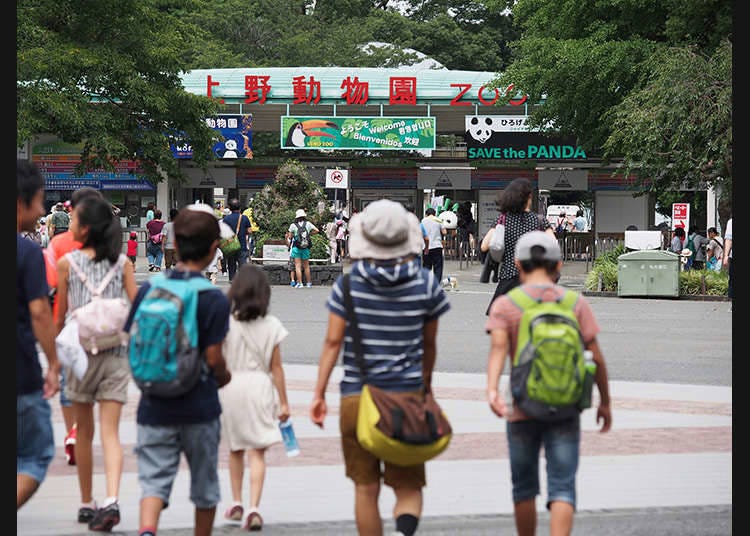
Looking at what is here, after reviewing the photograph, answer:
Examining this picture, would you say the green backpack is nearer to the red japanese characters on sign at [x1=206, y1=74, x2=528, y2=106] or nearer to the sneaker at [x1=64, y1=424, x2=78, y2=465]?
the sneaker at [x1=64, y1=424, x2=78, y2=465]

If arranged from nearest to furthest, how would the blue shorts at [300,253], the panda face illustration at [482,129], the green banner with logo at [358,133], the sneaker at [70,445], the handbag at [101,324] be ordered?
the handbag at [101,324], the sneaker at [70,445], the blue shorts at [300,253], the green banner with logo at [358,133], the panda face illustration at [482,129]

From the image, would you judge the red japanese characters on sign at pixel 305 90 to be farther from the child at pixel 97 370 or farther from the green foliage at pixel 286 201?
Answer: the child at pixel 97 370

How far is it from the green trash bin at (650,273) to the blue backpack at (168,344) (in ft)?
66.2

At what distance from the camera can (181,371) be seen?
557cm

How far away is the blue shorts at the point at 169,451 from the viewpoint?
574cm

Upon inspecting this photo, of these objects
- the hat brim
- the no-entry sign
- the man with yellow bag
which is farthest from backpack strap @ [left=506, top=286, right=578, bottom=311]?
the no-entry sign

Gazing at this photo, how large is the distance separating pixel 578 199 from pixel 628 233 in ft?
53.2

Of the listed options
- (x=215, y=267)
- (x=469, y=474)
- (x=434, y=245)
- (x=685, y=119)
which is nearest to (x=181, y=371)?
(x=469, y=474)

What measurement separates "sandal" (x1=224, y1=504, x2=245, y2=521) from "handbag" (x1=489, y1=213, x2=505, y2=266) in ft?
15.4

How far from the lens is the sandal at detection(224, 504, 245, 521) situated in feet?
23.5

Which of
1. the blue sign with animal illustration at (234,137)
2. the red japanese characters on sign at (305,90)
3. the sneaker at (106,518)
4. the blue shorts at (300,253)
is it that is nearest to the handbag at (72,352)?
the sneaker at (106,518)

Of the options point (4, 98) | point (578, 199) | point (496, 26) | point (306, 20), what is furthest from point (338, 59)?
point (4, 98)

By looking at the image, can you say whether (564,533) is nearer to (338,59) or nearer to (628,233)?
(628,233)

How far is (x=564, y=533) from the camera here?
18.7ft
